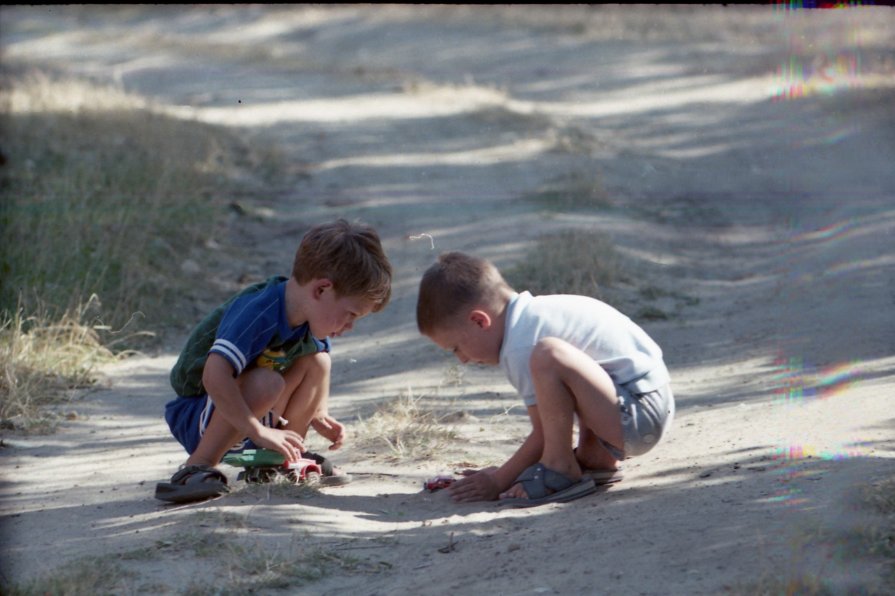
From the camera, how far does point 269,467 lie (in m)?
4.12

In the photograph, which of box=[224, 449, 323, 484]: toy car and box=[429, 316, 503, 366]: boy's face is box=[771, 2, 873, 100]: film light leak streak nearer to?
box=[429, 316, 503, 366]: boy's face

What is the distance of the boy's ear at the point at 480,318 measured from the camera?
147 inches

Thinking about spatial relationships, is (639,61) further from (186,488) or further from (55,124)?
(186,488)

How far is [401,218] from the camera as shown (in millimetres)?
9180

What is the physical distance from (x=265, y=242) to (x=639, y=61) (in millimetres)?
11519

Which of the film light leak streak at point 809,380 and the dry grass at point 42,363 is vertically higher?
the dry grass at point 42,363

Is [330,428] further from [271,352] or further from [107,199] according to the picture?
[107,199]

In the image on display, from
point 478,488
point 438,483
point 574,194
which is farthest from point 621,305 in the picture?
point 478,488

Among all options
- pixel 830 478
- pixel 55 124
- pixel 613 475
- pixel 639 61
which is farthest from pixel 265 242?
pixel 639 61

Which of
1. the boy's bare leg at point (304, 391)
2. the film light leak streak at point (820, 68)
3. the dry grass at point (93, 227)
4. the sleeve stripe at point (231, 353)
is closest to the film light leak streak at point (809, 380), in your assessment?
the boy's bare leg at point (304, 391)

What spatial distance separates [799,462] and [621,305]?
299cm

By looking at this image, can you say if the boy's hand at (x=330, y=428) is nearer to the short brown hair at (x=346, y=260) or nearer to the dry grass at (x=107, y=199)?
the short brown hair at (x=346, y=260)

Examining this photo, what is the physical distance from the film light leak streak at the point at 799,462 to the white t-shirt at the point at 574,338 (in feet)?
1.70

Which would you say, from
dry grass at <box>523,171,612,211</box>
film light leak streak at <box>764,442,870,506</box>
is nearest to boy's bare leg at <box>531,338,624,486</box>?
film light leak streak at <box>764,442,870,506</box>
